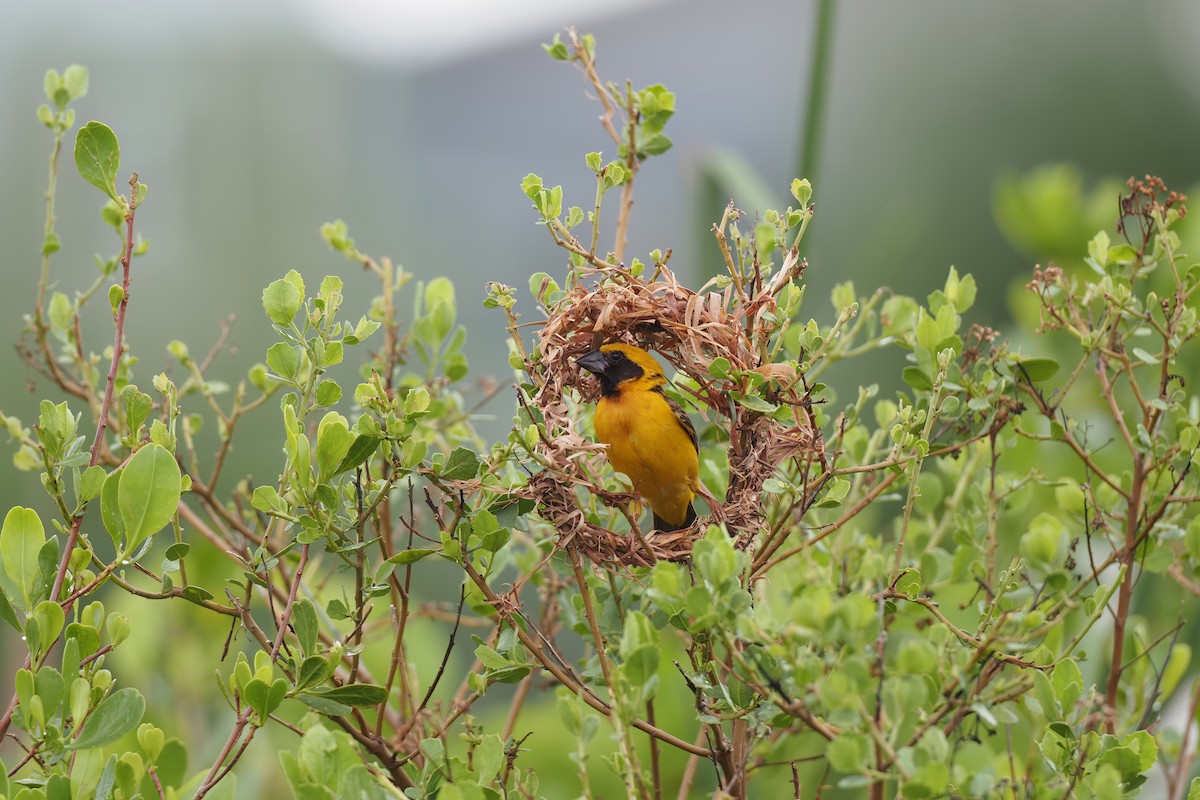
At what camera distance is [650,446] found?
5.79 ft

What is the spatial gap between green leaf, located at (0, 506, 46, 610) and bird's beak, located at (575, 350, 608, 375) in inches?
27.6

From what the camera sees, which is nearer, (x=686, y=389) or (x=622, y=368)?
(x=686, y=389)

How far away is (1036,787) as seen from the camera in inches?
42.0

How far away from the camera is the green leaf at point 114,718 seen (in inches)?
44.5

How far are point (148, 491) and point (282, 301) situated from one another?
246 mm

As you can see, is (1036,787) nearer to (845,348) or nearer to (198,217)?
(845,348)

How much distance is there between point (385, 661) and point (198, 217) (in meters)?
6.85

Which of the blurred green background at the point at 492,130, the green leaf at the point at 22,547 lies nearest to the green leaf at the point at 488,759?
the green leaf at the point at 22,547

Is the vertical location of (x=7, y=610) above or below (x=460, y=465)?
below

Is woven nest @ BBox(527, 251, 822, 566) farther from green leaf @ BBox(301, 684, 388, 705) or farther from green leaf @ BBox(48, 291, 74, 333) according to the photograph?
green leaf @ BBox(48, 291, 74, 333)

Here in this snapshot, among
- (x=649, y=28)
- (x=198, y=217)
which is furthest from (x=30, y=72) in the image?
(x=649, y=28)

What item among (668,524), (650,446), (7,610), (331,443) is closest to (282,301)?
(331,443)

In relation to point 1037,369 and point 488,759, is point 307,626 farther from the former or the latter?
point 1037,369

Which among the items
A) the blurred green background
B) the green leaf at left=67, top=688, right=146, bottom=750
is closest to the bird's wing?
the green leaf at left=67, top=688, right=146, bottom=750
